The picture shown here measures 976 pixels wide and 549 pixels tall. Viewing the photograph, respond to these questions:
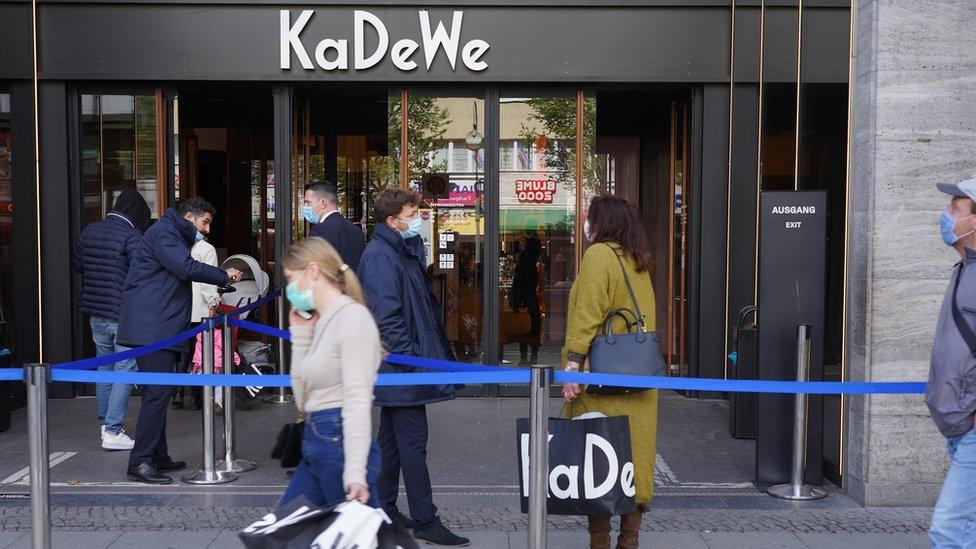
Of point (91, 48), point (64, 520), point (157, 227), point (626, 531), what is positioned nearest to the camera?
point (626, 531)

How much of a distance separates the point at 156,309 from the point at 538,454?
336cm

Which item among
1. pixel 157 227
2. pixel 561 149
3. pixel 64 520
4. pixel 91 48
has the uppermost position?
pixel 91 48

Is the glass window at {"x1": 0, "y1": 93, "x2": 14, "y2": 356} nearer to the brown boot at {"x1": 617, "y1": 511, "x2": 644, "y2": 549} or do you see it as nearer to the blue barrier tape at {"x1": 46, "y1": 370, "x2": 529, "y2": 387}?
the blue barrier tape at {"x1": 46, "y1": 370, "x2": 529, "y2": 387}

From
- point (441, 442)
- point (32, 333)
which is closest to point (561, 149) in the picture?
point (441, 442)

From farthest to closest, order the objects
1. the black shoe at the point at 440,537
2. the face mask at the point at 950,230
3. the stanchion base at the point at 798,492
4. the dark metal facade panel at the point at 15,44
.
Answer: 1. the dark metal facade panel at the point at 15,44
2. the stanchion base at the point at 798,492
3. the black shoe at the point at 440,537
4. the face mask at the point at 950,230

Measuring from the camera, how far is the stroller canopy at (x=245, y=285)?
970cm

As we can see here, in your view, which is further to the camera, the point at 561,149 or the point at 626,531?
the point at 561,149

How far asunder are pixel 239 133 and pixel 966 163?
985cm

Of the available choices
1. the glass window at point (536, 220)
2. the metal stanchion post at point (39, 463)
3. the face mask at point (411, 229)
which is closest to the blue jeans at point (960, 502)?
the face mask at point (411, 229)

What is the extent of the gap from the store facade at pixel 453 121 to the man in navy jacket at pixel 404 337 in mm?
4136

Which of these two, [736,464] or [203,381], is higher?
[203,381]

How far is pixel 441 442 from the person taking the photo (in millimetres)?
7949

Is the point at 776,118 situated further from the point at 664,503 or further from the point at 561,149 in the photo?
the point at 664,503

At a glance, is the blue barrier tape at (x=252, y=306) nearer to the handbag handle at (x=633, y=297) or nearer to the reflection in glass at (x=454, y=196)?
the reflection in glass at (x=454, y=196)
